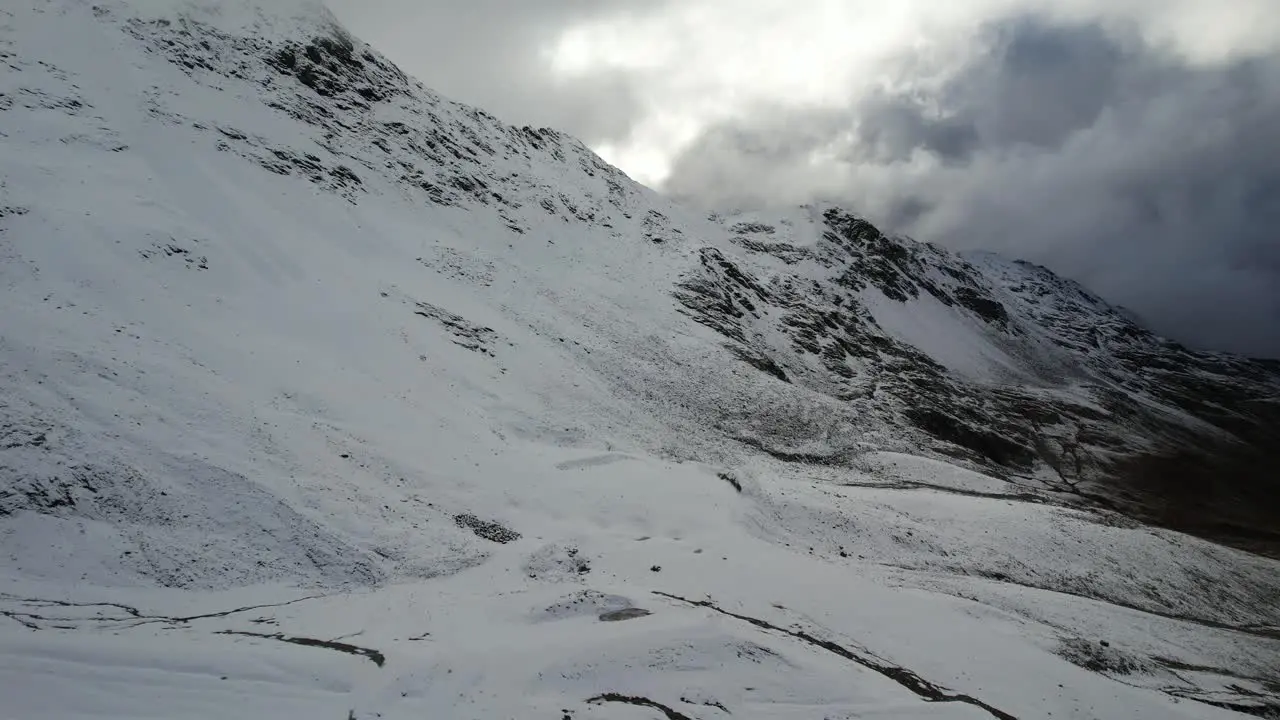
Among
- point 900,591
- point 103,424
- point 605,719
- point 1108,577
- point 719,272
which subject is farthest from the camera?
point 719,272

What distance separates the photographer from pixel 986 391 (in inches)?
4355

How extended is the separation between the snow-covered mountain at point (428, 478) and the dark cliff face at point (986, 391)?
2132 mm

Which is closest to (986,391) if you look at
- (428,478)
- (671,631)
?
(428,478)

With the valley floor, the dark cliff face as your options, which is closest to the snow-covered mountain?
the valley floor

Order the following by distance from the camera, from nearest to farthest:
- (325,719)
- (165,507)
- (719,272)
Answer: (325,719), (165,507), (719,272)

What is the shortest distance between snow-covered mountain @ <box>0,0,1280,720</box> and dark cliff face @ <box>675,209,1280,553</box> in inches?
83.9

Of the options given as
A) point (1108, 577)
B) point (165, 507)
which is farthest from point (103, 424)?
point (1108, 577)

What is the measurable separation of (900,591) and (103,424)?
29504mm

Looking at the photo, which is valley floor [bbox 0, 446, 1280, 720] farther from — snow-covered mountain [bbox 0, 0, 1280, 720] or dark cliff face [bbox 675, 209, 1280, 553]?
dark cliff face [bbox 675, 209, 1280, 553]

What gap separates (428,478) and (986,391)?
11008cm

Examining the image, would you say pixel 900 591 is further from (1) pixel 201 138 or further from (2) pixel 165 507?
(1) pixel 201 138

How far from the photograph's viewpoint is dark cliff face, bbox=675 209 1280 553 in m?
69.8

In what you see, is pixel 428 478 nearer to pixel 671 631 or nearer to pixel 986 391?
pixel 671 631

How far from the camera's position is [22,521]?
1698 centimetres
